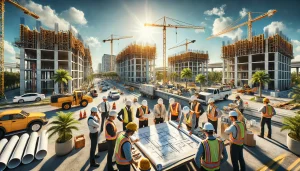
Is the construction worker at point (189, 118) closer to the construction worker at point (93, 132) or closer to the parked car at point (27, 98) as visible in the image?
the construction worker at point (93, 132)

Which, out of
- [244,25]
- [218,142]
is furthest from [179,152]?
[244,25]

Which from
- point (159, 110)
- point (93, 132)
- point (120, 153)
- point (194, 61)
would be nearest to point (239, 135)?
point (120, 153)

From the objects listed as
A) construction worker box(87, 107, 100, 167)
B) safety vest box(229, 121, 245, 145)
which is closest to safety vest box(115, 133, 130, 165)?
construction worker box(87, 107, 100, 167)

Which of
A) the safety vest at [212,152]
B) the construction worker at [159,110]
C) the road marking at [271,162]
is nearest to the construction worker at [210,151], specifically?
the safety vest at [212,152]

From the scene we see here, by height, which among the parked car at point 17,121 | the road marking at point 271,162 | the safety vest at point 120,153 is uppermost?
the safety vest at point 120,153

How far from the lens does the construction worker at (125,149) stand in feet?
11.7

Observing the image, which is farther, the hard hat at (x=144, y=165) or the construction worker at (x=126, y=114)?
the construction worker at (x=126, y=114)

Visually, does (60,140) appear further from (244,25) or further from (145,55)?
(244,25)

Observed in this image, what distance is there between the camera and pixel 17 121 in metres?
8.59

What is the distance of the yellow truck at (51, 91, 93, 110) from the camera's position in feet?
50.8

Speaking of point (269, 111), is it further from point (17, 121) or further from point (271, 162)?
point (17, 121)

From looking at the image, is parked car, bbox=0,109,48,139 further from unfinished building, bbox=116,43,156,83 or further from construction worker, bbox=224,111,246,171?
unfinished building, bbox=116,43,156,83

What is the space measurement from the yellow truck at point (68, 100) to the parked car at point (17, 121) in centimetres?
682

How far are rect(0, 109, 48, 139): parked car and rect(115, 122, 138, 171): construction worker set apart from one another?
903 centimetres
